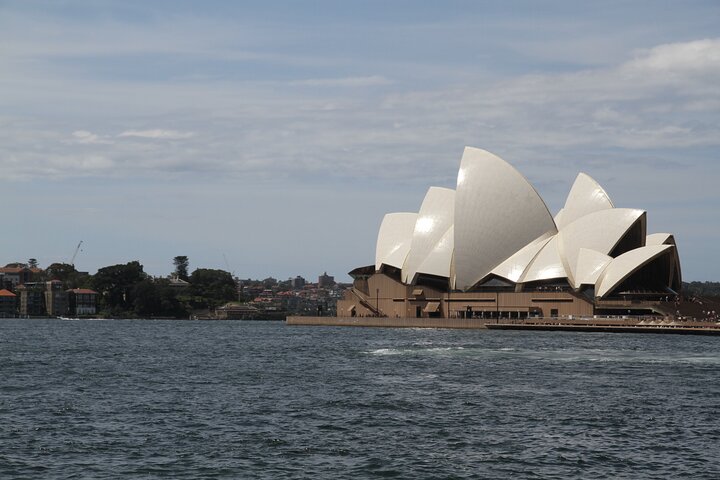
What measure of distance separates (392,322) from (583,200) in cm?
2212

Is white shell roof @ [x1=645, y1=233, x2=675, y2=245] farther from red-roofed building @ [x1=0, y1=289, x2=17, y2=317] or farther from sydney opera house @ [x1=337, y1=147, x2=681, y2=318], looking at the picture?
red-roofed building @ [x1=0, y1=289, x2=17, y2=317]

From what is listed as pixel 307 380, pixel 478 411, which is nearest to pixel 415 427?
pixel 478 411

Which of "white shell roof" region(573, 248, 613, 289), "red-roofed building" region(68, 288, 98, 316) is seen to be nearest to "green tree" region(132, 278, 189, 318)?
"red-roofed building" region(68, 288, 98, 316)

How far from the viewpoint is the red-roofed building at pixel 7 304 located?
180375mm

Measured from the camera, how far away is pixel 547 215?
89.9 metres

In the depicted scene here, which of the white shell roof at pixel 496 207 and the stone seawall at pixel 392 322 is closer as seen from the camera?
the white shell roof at pixel 496 207

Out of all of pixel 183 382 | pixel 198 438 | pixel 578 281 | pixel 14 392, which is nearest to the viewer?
pixel 198 438

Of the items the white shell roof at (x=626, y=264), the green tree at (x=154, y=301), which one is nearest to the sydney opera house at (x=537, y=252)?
the white shell roof at (x=626, y=264)

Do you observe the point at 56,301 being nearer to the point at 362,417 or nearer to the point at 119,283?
the point at 119,283

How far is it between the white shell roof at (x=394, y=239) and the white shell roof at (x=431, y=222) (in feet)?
14.4

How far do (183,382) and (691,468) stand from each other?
69.6 feet

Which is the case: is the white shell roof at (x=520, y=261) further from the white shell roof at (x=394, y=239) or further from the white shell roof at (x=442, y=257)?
A: the white shell roof at (x=394, y=239)

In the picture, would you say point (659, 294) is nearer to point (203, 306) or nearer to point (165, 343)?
point (165, 343)

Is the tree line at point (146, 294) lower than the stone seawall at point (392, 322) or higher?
higher
